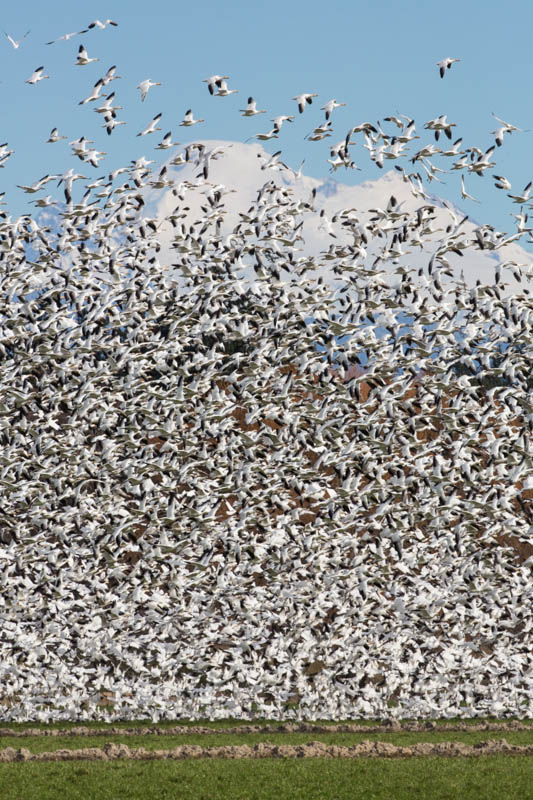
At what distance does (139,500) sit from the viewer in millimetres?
54438

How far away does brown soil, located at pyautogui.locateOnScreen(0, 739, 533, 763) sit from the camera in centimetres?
3697

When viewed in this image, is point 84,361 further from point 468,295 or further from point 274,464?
point 468,295

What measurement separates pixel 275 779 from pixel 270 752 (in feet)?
12.6

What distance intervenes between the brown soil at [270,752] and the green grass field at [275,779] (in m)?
→ 0.77

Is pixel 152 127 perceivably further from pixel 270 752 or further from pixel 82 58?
pixel 270 752

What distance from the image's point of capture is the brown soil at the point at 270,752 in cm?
3697

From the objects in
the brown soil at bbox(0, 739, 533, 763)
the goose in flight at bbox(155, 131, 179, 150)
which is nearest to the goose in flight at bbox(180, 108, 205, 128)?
the goose in flight at bbox(155, 131, 179, 150)

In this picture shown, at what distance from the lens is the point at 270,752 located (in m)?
37.2

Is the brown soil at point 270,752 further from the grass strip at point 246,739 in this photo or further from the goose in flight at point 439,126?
the goose in flight at point 439,126

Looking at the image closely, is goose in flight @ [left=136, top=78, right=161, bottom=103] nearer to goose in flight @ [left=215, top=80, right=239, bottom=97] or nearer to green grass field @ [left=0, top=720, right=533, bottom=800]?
goose in flight @ [left=215, top=80, right=239, bottom=97]

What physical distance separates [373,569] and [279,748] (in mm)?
17131

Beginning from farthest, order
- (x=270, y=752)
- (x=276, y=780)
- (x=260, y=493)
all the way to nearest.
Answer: (x=260, y=493) < (x=270, y=752) < (x=276, y=780)

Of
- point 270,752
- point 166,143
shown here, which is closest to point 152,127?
point 166,143

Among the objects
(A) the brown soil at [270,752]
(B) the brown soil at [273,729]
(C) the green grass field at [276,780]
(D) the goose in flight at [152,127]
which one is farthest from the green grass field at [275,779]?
(D) the goose in flight at [152,127]
